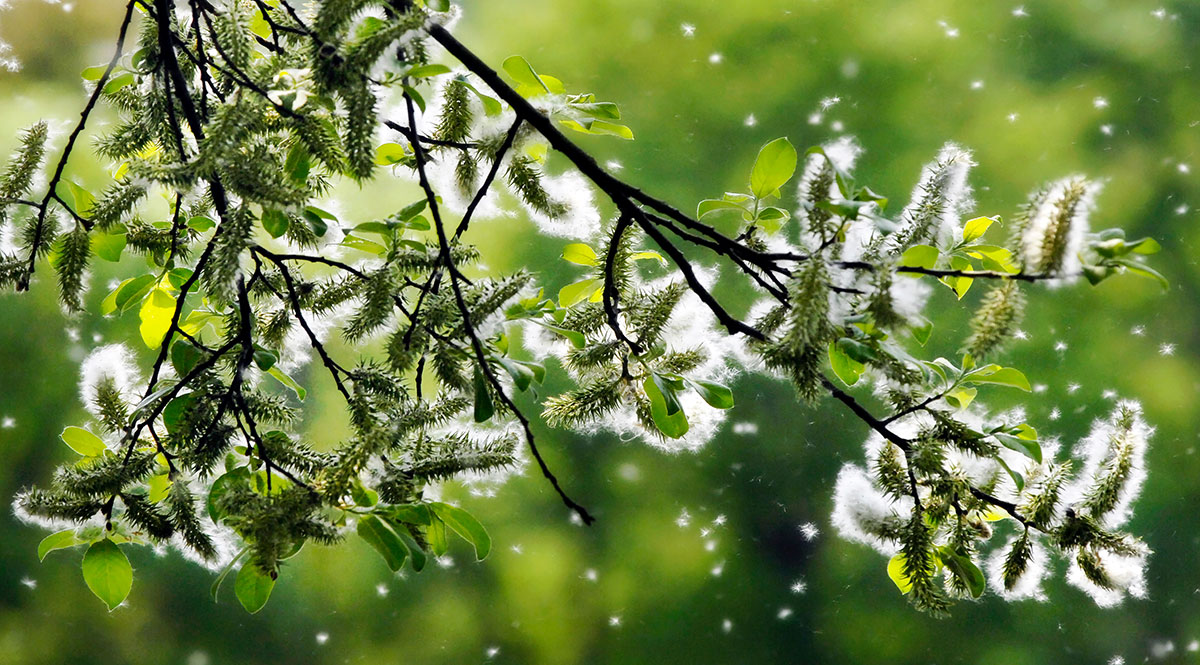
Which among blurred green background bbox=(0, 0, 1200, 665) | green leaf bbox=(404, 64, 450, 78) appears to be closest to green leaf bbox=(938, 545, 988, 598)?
green leaf bbox=(404, 64, 450, 78)

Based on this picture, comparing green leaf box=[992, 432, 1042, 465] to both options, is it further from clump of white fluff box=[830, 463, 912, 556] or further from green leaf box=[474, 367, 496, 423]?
green leaf box=[474, 367, 496, 423]

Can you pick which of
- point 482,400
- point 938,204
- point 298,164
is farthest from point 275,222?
point 938,204

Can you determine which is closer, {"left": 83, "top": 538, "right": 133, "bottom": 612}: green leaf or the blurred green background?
{"left": 83, "top": 538, "right": 133, "bottom": 612}: green leaf

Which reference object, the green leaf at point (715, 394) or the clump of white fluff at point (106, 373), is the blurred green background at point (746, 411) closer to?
the clump of white fluff at point (106, 373)

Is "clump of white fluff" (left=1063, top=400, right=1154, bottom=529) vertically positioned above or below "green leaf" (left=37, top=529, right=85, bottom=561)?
above

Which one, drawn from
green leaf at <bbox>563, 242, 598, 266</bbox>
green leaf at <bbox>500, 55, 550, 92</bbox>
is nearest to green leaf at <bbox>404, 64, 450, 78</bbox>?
green leaf at <bbox>500, 55, 550, 92</bbox>

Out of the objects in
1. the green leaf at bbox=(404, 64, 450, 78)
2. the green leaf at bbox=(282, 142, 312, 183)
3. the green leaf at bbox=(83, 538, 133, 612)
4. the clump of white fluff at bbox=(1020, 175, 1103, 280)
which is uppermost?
the clump of white fluff at bbox=(1020, 175, 1103, 280)

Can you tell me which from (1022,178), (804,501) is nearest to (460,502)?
(804,501)

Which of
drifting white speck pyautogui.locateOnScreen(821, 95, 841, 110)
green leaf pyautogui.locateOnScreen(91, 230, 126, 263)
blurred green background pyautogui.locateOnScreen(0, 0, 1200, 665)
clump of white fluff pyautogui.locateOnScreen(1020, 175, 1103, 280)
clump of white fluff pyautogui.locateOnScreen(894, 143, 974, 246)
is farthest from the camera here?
drifting white speck pyautogui.locateOnScreen(821, 95, 841, 110)

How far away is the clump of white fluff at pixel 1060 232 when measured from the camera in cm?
32

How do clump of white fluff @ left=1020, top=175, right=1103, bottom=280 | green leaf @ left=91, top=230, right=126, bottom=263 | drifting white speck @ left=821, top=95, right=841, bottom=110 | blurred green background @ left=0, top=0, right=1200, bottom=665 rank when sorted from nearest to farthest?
clump of white fluff @ left=1020, top=175, right=1103, bottom=280 → green leaf @ left=91, top=230, right=126, bottom=263 → blurred green background @ left=0, top=0, right=1200, bottom=665 → drifting white speck @ left=821, top=95, right=841, bottom=110

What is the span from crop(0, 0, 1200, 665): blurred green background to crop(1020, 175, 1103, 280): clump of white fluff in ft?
3.89

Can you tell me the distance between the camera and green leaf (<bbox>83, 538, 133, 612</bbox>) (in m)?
0.49

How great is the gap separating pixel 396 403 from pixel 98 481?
161mm
